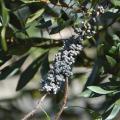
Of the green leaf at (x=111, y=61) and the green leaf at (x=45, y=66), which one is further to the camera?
the green leaf at (x=45, y=66)

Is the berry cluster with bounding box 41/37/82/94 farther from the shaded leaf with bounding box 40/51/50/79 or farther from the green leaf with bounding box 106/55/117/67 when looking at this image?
the shaded leaf with bounding box 40/51/50/79

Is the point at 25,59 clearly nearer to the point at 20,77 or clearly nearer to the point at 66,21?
the point at 20,77

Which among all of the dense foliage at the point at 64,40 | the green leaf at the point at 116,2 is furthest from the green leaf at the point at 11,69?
the green leaf at the point at 116,2

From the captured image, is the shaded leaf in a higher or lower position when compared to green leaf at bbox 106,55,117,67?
lower

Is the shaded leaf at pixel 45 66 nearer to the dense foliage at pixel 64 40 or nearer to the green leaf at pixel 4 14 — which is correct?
the dense foliage at pixel 64 40

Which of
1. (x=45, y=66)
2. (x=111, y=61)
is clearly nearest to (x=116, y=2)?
(x=111, y=61)

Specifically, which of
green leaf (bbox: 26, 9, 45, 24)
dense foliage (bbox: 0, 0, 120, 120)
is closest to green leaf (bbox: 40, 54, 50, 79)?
dense foliage (bbox: 0, 0, 120, 120)

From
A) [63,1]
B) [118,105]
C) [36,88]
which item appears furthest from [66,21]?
[36,88]
